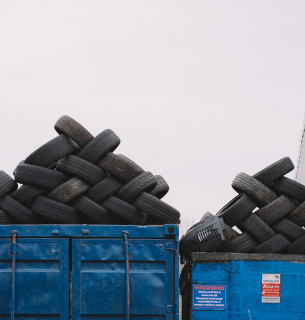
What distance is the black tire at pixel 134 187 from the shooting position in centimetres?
601

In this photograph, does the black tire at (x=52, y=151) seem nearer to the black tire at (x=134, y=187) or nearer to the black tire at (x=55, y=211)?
the black tire at (x=55, y=211)

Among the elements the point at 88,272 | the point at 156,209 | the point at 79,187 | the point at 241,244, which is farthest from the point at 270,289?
the point at 79,187

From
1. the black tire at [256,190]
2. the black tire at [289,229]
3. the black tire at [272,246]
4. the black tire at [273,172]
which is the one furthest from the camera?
the black tire at [273,172]

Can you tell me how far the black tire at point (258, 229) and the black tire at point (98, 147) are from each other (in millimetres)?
2045

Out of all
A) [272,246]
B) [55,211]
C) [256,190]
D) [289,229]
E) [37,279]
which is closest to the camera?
[37,279]

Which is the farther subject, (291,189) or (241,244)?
(291,189)

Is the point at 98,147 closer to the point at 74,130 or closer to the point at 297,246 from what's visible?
the point at 74,130

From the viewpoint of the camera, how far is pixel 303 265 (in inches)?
244

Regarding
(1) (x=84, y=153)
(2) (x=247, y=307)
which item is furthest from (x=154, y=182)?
(2) (x=247, y=307)

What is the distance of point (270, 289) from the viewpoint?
6.13 meters

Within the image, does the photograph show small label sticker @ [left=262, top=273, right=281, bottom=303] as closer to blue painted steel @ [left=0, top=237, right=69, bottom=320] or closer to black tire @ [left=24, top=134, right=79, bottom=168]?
blue painted steel @ [left=0, top=237, right=69, bottom=320]

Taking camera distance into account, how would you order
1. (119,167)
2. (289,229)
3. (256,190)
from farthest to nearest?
(256,190)
(289,229)
(119,167)

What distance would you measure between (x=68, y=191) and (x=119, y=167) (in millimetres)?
686

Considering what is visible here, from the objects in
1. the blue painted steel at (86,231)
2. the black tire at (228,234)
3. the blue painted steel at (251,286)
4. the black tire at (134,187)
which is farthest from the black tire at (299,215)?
the black tire at (134,187)
